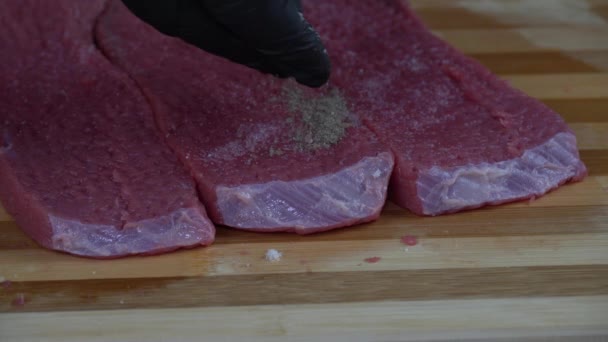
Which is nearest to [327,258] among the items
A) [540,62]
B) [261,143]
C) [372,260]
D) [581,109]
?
[372,260]

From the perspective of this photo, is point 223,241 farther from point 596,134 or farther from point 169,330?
point 596,134

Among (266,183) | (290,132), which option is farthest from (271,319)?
(290,132)

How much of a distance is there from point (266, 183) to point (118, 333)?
61cm

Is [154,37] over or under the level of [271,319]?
over

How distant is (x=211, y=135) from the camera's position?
8.97 feet

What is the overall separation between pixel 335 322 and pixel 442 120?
86 centimetres

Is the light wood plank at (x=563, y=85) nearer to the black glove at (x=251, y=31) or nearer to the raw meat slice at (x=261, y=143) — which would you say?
the raw meat slice at (x=261, y=143)

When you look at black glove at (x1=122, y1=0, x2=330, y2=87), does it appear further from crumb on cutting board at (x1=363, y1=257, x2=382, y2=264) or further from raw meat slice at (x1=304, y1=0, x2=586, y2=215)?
crumb on cutting board at (x1=363, y1=257, x2=382, y2=264)

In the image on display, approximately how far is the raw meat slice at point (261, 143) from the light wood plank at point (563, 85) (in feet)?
2.70

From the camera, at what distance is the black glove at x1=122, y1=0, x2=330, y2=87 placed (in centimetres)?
252

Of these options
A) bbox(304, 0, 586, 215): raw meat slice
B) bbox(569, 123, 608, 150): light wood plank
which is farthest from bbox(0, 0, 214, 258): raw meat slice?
bbox(569, 123, 608, 150): light wood plank

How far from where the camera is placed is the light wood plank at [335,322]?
86.7 inches

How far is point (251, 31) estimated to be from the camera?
256cm

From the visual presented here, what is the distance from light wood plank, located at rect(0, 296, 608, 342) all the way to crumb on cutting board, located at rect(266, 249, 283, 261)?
20cm
